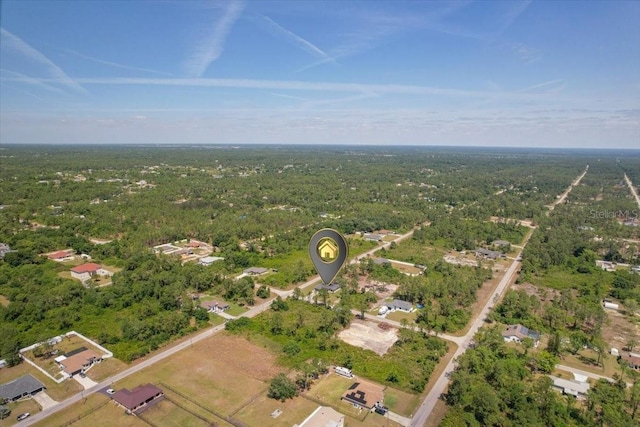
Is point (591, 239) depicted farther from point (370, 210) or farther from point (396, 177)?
point (396, 177)

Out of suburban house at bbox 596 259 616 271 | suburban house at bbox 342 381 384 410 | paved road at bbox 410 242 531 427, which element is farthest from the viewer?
suburban house at bbox 596 259 616 271

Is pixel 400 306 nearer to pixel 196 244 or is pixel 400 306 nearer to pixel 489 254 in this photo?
pixel 489 254

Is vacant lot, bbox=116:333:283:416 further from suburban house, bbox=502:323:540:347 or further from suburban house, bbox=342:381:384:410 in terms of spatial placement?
suburban house, bbox=502:323:540:347

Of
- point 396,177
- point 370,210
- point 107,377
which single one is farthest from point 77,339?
point 396,177

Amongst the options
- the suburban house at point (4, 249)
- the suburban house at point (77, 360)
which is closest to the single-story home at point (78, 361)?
the suburban house at point (77, 360)

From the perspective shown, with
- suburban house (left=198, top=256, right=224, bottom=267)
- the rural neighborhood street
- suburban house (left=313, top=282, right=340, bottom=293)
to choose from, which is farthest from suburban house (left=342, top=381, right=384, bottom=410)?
suburban house (left=198, top=256, right=224, bottom=267)
